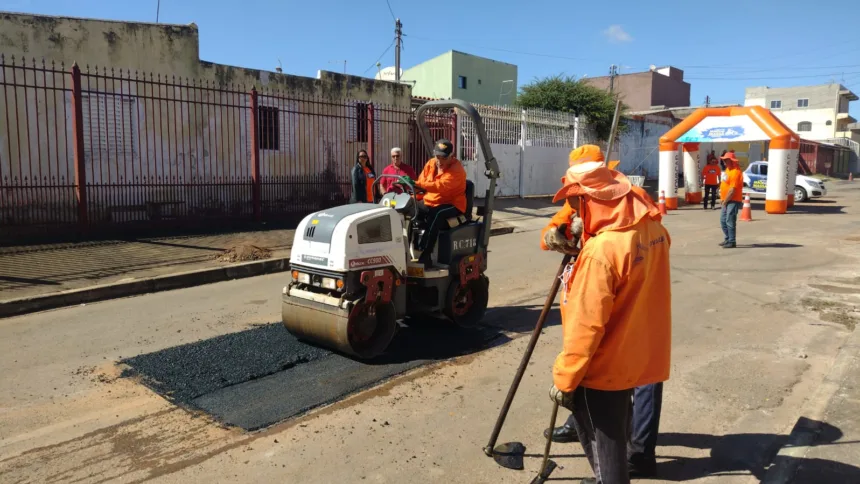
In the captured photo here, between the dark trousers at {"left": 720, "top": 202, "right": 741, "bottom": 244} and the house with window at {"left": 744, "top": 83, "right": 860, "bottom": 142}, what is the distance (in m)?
52.9

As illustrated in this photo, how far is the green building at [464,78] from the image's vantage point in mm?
40406

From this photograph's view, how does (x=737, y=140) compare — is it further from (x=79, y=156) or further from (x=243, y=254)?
(x=79, y=156)

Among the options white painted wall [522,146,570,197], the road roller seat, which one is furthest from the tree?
the road roller seat

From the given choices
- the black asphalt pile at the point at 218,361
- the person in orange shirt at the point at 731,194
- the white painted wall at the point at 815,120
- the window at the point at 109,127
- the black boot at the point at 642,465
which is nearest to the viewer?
the black boot at the point at 642,465

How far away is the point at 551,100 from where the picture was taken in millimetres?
26000

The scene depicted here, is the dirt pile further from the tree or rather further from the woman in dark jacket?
the tree

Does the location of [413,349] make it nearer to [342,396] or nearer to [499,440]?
[342,396]

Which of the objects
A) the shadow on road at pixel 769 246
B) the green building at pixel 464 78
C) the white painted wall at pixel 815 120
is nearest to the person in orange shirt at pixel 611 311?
the shadow on road at pixel 769 246

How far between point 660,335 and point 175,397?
133 inches

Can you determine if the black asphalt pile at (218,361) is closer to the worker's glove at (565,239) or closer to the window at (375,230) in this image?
the window at (375,230)

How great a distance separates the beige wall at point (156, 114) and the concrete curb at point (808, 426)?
10694 millimetres

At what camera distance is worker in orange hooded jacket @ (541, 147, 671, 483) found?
2.44 metres

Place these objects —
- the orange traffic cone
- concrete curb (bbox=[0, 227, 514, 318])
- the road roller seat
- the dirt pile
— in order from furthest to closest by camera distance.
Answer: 1. the orange traffic cone
2. the dirt pile
3. concrete curb (bbox=[0, 227, 514, 318])
4. the road roller seat

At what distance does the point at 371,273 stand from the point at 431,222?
105 centimetres
